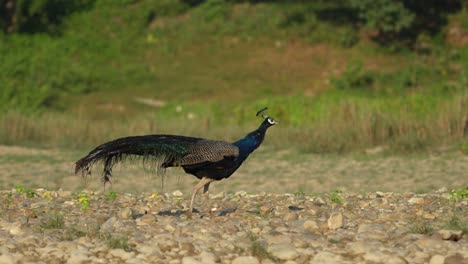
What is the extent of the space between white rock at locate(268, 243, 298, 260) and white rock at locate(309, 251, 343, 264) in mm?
146

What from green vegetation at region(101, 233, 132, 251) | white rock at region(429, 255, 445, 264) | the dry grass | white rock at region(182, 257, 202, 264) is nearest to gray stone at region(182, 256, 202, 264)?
white rock at region(182, 257, 202, 264)

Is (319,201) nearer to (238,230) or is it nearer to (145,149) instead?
(238,230)

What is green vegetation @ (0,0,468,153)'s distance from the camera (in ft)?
84.3

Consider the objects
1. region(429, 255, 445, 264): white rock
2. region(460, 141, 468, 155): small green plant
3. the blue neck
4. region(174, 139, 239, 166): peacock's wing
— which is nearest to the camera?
region(429, 255, 445, 264): white rock

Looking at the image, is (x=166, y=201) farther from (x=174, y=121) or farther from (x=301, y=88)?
(x=301, y=88)

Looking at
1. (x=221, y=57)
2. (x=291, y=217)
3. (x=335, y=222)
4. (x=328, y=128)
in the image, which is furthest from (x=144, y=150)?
(x=221, y=57)

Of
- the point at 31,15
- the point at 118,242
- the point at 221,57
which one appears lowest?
the point at 118,242

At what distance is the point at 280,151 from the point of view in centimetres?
1636

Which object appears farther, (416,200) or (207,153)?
(416,200)

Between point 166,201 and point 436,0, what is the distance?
24309 millimetres

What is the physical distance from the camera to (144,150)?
8.05 m

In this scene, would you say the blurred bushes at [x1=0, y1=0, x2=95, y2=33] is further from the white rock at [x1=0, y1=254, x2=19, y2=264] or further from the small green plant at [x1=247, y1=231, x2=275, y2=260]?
the small green plant at [x1=247, y1=231, x2=275, y2=260]

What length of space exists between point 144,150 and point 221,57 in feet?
72.9

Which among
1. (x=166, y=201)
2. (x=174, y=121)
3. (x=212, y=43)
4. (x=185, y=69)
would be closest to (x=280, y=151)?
(x=174, y=121)
